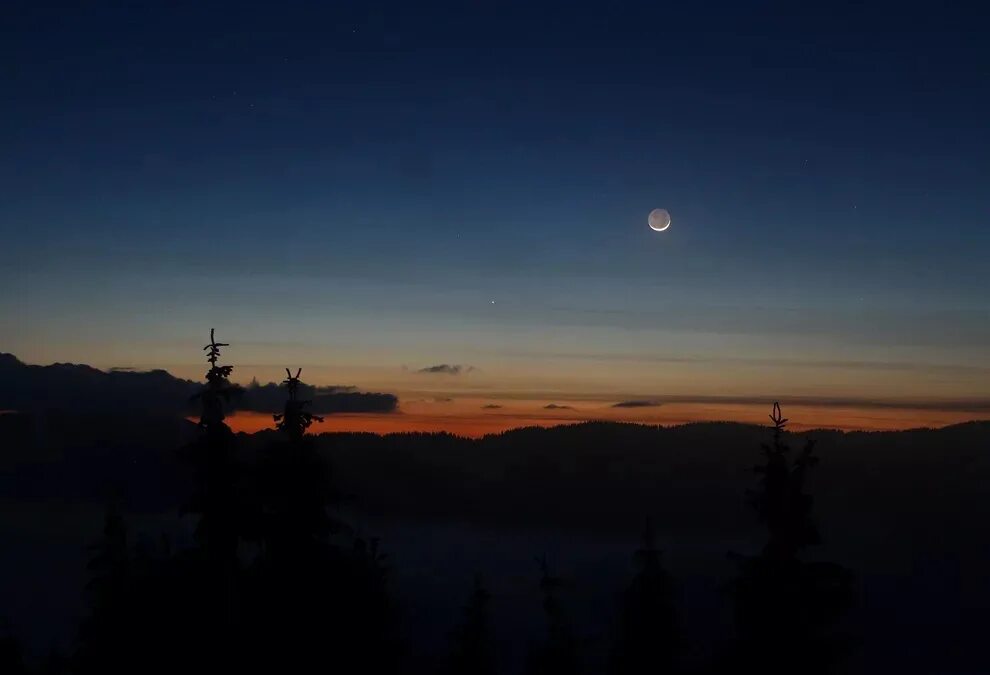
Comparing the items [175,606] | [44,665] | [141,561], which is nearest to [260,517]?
[175,606]

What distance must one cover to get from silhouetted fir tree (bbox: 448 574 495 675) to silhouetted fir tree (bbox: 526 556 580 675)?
2407 millimetres

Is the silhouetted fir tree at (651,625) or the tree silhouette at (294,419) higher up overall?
the tree silhouette at (294,419)

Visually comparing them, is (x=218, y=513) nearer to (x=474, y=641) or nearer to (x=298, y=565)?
(x=298, y=565)

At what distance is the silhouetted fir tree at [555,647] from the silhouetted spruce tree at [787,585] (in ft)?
52.2

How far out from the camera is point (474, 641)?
141ft

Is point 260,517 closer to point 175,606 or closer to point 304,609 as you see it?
point 304,609

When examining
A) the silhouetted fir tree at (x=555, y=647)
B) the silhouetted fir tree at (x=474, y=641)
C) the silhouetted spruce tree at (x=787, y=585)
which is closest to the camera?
the silhouetted spruce tree at (x=787, y=585)

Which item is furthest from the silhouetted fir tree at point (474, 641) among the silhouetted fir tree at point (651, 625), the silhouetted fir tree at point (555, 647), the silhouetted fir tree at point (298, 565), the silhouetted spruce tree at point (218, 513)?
the silhouetted spruce tree at point (218, 513)

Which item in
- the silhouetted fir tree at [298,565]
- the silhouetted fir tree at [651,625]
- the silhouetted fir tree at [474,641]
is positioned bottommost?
the silhouetted fir tree at [474,641]

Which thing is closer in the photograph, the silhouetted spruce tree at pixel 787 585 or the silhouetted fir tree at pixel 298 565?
the silhouetted spruce tree at pixel 787 585

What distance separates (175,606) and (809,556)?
1678 cm

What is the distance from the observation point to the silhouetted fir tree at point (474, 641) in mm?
42562

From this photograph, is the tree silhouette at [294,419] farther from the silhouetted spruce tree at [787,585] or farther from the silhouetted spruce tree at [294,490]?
the silhouetted spruce tree at [787,585]

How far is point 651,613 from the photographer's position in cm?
3597
